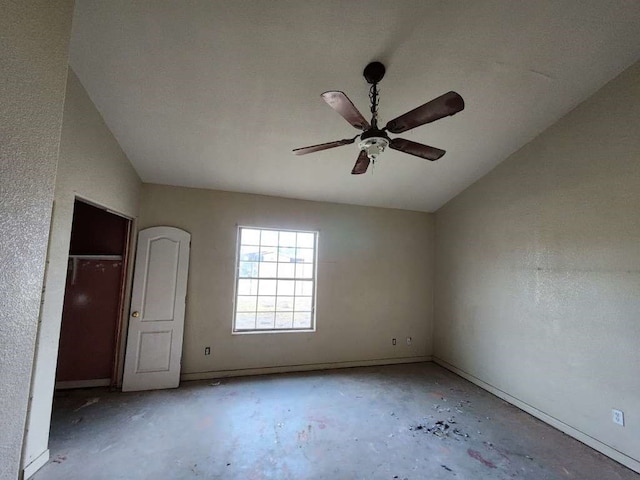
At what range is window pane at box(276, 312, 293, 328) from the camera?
4426 mm

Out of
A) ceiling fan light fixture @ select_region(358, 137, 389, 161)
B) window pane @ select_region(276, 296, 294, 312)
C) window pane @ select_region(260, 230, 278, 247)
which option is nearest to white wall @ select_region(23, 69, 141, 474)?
window pane @ select_region(260, 230, 278, 247)

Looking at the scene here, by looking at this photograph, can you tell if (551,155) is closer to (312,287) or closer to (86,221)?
(312,287)

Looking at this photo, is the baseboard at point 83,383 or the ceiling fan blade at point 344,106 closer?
the ceiling fan blade at point 344,106

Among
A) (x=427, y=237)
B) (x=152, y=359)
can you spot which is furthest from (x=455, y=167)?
(x=152, y=359)

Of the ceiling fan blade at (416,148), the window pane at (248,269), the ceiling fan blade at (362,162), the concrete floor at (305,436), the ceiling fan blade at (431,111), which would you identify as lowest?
the concrete floor at (305,436)

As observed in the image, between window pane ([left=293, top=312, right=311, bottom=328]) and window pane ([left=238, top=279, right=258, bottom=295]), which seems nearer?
window pane ([left=238, top=279, right=258, bottom=295])

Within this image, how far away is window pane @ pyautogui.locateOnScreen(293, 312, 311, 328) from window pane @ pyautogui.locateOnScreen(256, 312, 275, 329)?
0.34m

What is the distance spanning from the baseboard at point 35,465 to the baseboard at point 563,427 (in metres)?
4.63

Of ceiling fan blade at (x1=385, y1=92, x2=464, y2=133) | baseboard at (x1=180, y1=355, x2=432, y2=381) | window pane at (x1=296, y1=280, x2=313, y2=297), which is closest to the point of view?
ceiling fan blade at (x1=385, y1=92, x2=464, y2=133)

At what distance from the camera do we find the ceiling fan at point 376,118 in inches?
69.3

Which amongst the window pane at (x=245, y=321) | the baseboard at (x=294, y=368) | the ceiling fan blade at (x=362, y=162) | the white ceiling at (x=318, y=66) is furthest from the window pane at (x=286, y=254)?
the ceiling fan blade at (x=362, y=162)

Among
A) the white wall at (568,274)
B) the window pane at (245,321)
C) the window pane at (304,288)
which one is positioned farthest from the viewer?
the window pane at (304,288)

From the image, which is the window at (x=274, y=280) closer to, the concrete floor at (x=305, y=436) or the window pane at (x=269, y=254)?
the window pane at (x=269, y=254)

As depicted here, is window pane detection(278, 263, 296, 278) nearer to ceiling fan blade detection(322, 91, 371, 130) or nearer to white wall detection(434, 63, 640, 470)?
white wall detection(434, 63, 640, 470)
